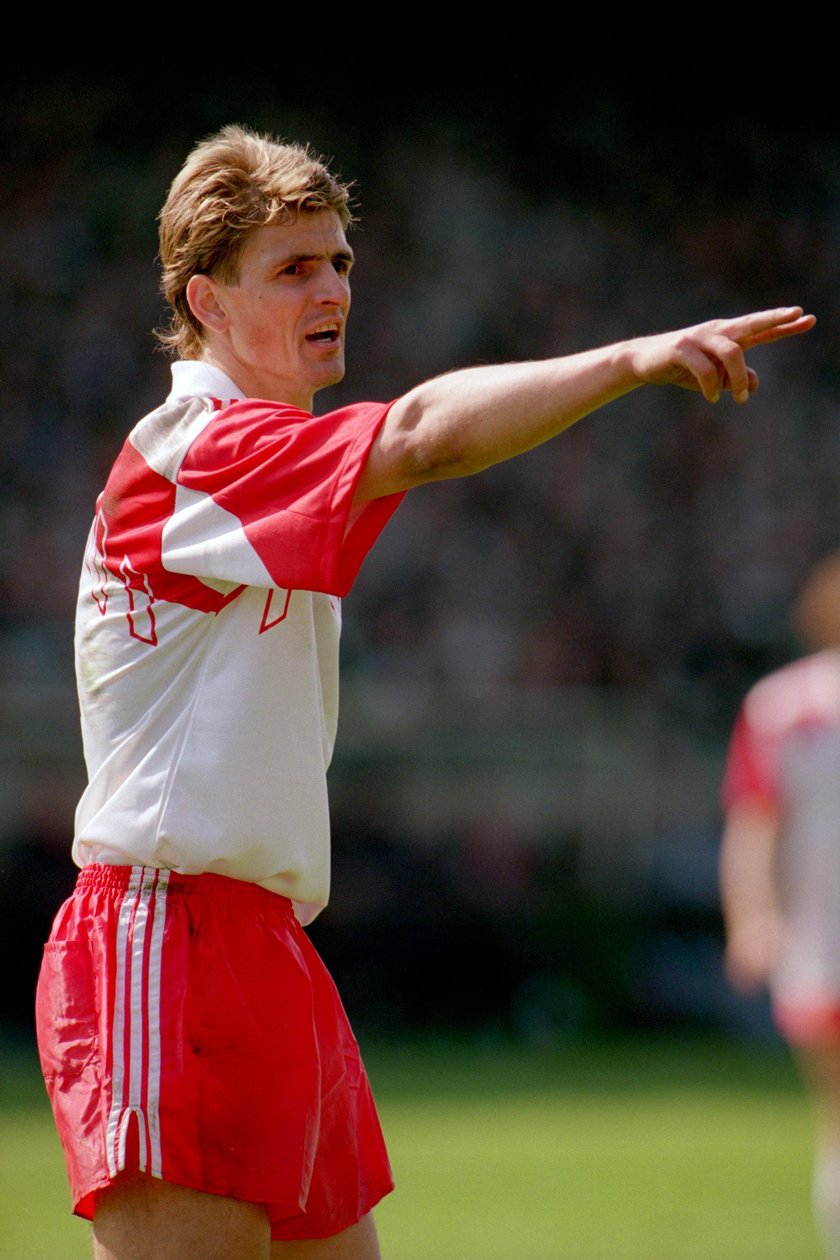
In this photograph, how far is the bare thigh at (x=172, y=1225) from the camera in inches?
99.1

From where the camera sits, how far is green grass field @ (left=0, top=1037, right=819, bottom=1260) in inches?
256

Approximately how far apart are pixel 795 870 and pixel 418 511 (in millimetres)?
8438

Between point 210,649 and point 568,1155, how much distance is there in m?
6.19

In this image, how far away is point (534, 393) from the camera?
2268mm

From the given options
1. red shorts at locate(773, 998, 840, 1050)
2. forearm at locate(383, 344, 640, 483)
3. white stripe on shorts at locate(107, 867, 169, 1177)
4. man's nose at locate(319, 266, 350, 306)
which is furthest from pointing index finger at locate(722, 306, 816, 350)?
red shorts at locate(773, 998, 840, 1050)

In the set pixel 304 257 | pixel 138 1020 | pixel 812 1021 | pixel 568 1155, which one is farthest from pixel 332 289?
pixel 568 1155

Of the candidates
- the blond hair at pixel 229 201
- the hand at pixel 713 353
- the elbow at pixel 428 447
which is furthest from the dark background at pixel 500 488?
the hand at pixel 713 353

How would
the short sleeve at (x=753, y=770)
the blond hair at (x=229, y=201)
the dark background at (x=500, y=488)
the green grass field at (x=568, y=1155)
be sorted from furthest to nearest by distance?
the dark background at (x=500, y=488) < the green grass field at (x=568, y=1155) < the short sleeve at (x=753, y=770) < the blond hair at (x=229, y=201)

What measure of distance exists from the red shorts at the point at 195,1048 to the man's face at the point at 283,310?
862 mm

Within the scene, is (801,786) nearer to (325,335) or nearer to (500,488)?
(325,335)

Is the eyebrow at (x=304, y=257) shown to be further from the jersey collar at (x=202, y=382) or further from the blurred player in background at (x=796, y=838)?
the blurred player in background at (x=796, y=838)

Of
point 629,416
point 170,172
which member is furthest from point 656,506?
point 170,172

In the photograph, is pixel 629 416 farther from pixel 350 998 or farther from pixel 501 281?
pixel 350 998

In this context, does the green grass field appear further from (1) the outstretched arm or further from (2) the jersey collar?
(1) the outstretched arm
